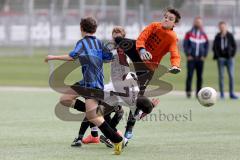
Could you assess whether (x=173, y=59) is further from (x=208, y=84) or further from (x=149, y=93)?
(x=208, y=84)

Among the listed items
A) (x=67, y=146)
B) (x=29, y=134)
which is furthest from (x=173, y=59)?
(x=29, y=134)

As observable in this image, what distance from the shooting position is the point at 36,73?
31672mm

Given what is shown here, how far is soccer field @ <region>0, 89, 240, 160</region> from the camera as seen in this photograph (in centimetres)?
1124

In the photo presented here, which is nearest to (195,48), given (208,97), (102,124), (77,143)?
(208,97)

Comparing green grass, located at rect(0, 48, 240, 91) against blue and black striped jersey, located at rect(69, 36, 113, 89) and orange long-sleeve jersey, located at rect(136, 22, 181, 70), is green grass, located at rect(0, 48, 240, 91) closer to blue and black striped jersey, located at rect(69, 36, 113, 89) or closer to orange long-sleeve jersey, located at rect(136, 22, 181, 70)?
orange long-sleeve jersey, located at rect(136, 22, 181, 70)

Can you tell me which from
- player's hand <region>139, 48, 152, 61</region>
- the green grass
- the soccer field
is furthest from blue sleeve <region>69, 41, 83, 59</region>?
the green grass

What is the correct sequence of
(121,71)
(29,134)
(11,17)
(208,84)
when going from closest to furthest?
(121,71), (29,134), (208,84), (11,17)

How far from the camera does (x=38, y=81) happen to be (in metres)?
28.4

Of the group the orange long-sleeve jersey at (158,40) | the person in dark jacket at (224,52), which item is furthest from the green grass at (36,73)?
the orange long-sleeve jersey at (158,40)

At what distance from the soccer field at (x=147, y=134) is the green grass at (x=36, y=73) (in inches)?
276

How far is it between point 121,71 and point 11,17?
27.8 meters

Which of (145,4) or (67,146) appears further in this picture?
(145,4)

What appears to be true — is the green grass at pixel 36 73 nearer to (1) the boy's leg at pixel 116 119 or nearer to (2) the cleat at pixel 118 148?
(1) the boy's leg at pixel 116 119

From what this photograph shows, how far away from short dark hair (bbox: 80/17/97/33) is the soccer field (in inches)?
68.6
